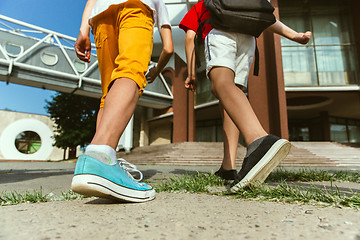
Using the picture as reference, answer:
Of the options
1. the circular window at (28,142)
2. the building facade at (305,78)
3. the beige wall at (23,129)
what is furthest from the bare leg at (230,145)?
the circular window at (28,142)

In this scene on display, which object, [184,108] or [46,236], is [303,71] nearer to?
[184,108]

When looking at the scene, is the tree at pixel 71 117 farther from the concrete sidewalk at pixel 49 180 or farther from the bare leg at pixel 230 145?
the bare leg at pixel 230 145

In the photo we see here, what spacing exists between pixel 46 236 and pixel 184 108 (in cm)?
1359

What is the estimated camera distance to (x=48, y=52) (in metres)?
10.7

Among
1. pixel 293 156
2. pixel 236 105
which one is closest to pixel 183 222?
pixel 236 105

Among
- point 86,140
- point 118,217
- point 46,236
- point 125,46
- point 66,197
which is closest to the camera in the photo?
point 46,236

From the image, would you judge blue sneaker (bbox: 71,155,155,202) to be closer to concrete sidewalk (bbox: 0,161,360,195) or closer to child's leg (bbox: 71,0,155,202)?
child's leg (bbox: 71,0,155,202)

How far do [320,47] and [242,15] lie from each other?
44.3ft

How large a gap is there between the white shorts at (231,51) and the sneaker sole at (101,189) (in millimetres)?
1072

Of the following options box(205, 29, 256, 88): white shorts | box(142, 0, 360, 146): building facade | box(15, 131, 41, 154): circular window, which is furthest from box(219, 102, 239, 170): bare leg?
box(15, 131, 41, 154): circular window

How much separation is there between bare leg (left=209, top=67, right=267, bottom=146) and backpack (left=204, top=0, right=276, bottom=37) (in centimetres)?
33

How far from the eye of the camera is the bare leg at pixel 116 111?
1.12m

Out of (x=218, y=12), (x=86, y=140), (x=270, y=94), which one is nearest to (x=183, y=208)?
(x=218, y=12)

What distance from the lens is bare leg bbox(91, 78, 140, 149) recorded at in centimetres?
112
